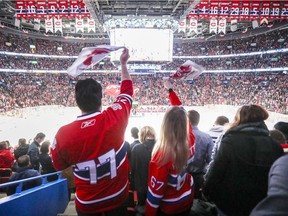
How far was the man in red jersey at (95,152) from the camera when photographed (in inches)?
71.9

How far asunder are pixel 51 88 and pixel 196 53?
24490 mm

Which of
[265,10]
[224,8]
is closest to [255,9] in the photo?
[265,10]

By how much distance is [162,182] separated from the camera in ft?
7.06

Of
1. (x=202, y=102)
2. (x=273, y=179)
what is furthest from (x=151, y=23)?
(x=202, y=102)

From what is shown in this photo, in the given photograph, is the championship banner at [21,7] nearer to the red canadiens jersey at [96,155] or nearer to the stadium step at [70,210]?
the stadium step at [70,210]

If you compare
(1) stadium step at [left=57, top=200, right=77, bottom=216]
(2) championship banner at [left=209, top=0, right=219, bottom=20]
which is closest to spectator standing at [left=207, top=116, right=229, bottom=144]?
(1) stadium step at [left=57, top=200, right=77, bottom=216]

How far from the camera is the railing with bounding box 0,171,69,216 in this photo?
9.04 ft

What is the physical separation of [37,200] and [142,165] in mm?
1533

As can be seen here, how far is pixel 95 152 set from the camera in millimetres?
1845

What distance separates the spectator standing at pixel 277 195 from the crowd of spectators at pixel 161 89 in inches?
1154

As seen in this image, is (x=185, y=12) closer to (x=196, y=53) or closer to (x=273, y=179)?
(x=273, y=179)

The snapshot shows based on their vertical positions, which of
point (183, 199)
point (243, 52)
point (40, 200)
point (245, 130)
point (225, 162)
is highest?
point (243, 52)

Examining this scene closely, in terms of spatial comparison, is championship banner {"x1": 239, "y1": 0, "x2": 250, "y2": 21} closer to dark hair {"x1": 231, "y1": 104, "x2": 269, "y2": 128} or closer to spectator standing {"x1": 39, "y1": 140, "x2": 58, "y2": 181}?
spectator standing {"x1": 39, "y1": 140, "x2": 58, "y2": 181}

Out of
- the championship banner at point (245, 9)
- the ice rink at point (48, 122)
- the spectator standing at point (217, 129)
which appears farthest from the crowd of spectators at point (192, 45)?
the spectator standing at point (217, 129)
